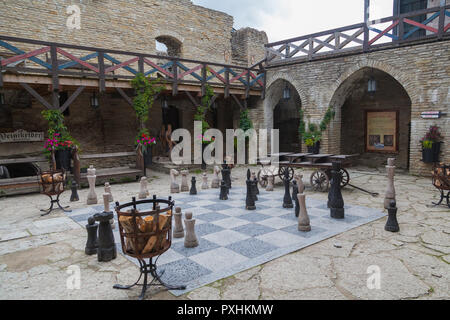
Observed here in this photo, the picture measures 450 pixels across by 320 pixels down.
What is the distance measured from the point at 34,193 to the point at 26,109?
14.2ft

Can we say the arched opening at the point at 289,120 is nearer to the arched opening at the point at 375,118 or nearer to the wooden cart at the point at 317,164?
the arched opening at the point at 375,118

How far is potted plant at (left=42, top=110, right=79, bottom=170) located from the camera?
Result: 28.9 ft

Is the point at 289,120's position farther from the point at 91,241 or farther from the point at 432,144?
the point at 91,241

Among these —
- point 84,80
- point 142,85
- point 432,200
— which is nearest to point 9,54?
point 84,80

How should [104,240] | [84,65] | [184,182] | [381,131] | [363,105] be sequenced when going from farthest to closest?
[363,105] → [381,131] → [84,65] → [184,182] → [104,240]

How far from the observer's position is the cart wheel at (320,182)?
802cm

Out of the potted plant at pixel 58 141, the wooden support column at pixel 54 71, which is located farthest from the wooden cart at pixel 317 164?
the wooden support column at pixel 54 71

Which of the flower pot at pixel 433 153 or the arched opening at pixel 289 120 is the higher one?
the arched opening at pixel 289 120

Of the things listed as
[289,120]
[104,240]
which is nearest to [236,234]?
[104,240]

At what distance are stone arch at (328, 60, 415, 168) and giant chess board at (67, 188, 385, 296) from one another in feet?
20.6

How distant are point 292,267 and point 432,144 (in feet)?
26.5

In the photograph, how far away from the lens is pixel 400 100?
39.9 feet

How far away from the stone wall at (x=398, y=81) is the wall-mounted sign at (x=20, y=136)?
374 inches

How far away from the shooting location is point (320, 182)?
814cm
